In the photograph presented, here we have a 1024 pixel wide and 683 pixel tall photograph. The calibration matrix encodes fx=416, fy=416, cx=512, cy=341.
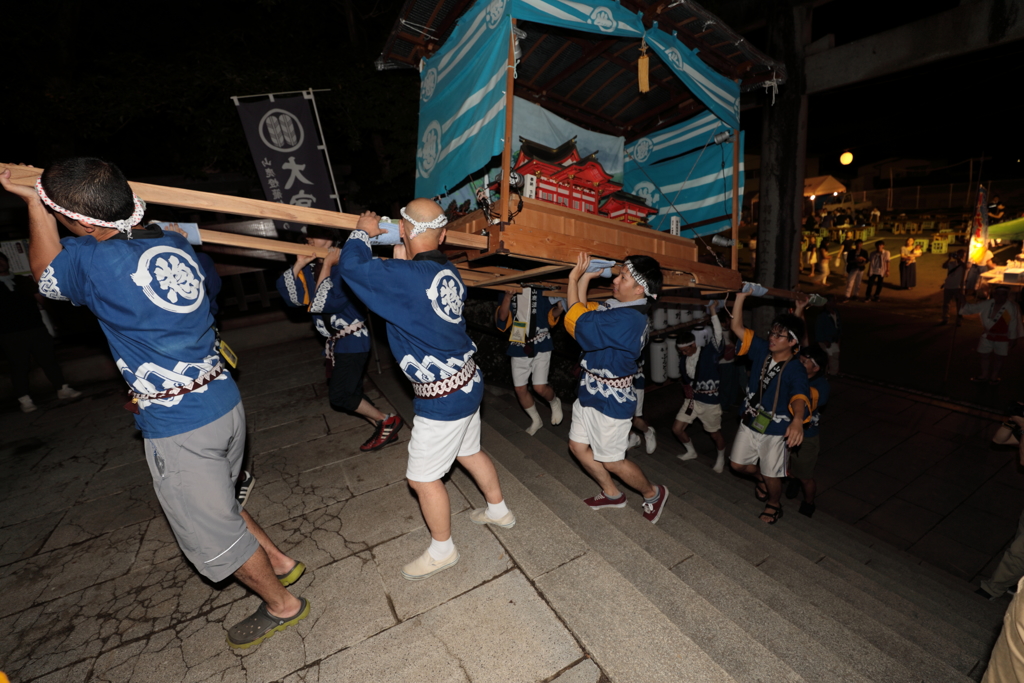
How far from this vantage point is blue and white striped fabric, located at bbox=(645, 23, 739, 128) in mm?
4004

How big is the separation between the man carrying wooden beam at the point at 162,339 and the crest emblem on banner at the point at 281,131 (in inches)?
210

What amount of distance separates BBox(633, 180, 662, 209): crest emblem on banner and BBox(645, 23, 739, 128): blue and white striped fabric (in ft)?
5.48

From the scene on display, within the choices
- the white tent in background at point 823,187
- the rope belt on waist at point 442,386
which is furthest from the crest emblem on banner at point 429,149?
the white tent in background at point 823,187

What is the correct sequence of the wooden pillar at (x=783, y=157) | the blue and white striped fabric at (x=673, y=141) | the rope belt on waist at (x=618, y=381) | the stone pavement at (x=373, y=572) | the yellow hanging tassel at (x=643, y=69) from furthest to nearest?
the wooden pillar at (x=783, y=157) < the blue and white striped fabric at (x=673, y=141) < the yellow hanging tassel at (x=643, y=69) < the rope belt on waist at (x=618, y=381) < the stone pavement at (x=373, y=572)

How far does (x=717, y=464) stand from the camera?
21.6 ft

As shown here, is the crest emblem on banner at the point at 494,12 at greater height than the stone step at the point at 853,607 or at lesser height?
greater

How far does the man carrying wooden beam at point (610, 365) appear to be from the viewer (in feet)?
11.7

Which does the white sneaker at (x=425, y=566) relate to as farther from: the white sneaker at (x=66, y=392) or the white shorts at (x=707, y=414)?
the white sneaker at (x=66, y=392)

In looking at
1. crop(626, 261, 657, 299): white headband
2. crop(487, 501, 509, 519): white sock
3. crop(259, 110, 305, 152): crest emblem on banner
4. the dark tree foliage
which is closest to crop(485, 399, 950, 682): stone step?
crop(487, 501, 509, 519): white sock

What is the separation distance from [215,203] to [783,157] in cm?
1046

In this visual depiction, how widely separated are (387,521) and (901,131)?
16.7 meters

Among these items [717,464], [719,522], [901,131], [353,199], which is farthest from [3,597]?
[901,131]

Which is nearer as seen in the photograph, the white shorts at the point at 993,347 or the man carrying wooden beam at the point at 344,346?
the man carrying wooden beam at the point at 344,346

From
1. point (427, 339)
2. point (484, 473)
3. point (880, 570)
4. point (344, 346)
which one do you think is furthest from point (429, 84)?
point (880, 570)
